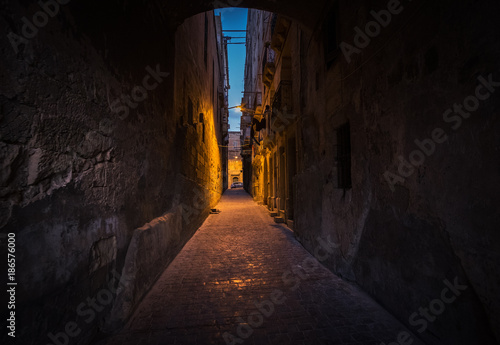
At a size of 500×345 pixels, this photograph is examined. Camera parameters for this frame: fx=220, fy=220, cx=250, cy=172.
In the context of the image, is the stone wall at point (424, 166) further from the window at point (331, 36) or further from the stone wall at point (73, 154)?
the stone wall at point (73, 154)

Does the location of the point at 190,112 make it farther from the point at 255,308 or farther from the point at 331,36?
the point at 255,308

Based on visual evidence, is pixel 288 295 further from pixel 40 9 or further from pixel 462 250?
pixel 40 9

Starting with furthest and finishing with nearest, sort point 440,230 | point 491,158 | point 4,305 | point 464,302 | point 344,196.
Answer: point 344,196 < point 440,230 < point 464,302 < point 491,158 < point 4,305

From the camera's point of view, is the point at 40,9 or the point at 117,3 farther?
the point at 117,3

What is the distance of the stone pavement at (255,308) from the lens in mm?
2180

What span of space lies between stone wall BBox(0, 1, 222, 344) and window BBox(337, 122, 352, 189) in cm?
326

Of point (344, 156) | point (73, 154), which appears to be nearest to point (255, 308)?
point (73, 154)

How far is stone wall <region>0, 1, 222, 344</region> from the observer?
4.75 ft

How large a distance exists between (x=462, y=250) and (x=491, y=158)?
75 centimetres

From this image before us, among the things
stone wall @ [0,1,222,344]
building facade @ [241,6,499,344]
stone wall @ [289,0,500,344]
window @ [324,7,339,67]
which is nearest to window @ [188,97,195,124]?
stone wall @ [0,1,222,344]

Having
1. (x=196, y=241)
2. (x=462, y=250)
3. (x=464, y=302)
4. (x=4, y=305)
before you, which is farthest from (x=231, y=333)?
(x=196, y=241)

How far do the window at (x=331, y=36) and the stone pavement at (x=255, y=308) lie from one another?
3811 mm

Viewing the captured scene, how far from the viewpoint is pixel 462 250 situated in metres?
1.75

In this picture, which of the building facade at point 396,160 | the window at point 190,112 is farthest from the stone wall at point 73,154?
the building facade at point 396,160
